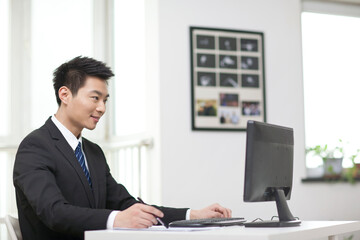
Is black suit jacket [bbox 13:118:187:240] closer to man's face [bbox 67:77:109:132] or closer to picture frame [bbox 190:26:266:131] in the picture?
man's face [bbox 67:77:109:132]

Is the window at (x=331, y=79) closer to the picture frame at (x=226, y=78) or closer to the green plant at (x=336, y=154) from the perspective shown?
the green plant at (x=336, y=154)

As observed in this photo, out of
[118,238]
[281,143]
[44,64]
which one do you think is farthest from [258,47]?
[118,238]

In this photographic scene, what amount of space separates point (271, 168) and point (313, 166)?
259 centimetres

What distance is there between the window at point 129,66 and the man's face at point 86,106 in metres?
1.67

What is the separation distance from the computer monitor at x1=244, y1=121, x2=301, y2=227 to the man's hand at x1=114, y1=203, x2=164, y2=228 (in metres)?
0.32

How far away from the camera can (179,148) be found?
3979 millimetres

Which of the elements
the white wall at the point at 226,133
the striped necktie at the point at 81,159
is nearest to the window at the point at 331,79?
the white wall at the point at 226,133

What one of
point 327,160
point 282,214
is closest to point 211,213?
point 282,214

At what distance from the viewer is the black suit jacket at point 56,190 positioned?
2.01 m

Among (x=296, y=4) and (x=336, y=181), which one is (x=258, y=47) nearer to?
(x=296, y=4)

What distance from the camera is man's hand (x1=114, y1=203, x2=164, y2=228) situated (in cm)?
196

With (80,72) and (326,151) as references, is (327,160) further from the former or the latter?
(80,72)

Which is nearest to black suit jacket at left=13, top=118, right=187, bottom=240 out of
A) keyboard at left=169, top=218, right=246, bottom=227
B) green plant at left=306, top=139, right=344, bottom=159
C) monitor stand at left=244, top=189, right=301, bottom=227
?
keyboard at left=169, top=218, right=246, bottom=227

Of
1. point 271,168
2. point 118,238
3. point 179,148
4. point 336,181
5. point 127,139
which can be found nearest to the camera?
point 118,238
